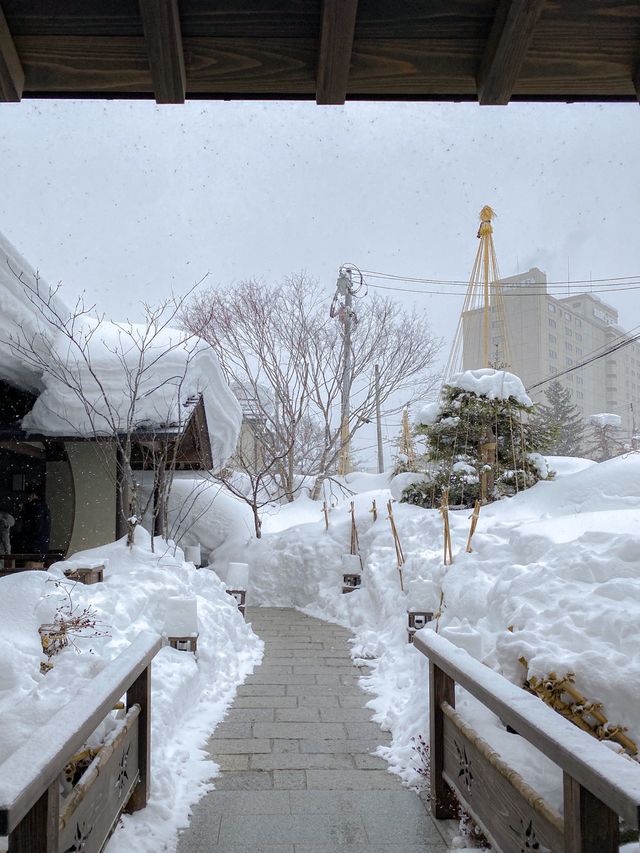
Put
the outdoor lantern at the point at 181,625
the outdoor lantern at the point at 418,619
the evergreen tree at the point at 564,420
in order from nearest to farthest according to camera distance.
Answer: the outdoor lantern at the point at 181,625 < the outdoor lantern at the point at 418,619 < the evergreen tree at the point at 564,420

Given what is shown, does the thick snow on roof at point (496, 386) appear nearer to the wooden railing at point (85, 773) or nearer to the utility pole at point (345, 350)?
the utility pole at point (345, 350)

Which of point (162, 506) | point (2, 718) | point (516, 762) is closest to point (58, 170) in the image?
point (162, 506)

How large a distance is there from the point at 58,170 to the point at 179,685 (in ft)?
43.0

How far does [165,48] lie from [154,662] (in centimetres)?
423

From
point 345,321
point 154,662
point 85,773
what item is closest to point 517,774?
point 85,773

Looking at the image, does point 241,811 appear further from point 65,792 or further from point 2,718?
point 2,718

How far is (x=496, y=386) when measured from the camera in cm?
1049

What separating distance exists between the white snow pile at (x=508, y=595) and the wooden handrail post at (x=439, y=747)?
4.9 inches

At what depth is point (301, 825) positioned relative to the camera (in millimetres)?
3076

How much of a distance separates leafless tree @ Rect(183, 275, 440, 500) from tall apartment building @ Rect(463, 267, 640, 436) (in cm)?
1662

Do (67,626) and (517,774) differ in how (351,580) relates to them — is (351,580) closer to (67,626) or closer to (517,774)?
(67,626)

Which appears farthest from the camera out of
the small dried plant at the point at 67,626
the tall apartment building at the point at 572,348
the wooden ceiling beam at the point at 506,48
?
the tall apartment building at the point at 572,348

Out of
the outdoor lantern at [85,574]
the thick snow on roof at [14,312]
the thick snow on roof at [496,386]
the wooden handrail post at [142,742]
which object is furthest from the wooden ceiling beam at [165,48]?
the thick snow on roof at [496,386]

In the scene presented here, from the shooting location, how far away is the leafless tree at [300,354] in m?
16.7
